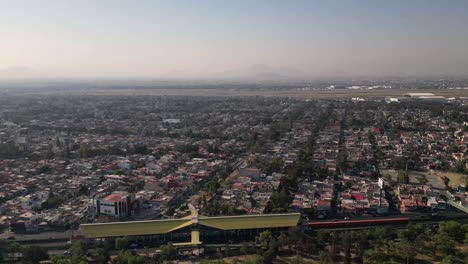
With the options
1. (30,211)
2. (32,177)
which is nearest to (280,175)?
(30,211)

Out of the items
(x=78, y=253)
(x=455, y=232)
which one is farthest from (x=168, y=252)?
(x=455, y=232)

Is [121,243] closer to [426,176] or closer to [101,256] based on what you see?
[101,256]

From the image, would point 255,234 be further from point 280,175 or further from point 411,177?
point 411,177

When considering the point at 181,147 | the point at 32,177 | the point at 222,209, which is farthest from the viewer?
the point at 181,147

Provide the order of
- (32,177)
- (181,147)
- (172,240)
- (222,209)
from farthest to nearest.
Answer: (181,147) < (32,177) < (222,209) < (172,240)

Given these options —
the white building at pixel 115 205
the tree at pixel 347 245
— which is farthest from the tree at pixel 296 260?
the white building at pixel 115 205

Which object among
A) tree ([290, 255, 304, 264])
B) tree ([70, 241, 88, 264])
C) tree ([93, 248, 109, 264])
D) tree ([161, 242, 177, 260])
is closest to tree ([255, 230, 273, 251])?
tree ([290, 255, 304, 264])

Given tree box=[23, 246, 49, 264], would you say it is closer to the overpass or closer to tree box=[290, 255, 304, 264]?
the overpass
